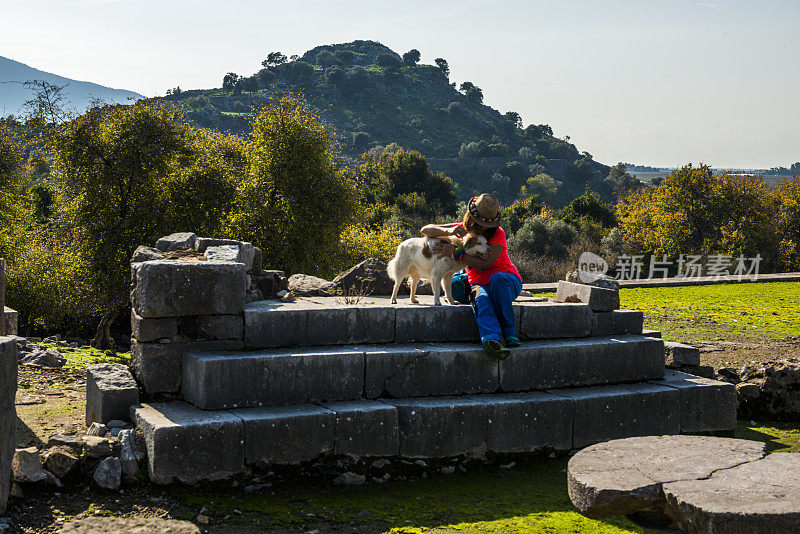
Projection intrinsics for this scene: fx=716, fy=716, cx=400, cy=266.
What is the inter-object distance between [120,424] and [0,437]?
52.3 inches

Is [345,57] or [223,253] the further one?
[345,57]

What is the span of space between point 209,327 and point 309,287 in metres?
2.09

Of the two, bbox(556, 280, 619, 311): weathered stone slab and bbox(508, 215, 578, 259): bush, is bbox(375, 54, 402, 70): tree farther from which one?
bbox(556, 280, 619, 311): weathered stone slab

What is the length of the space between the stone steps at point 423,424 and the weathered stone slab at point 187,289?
33.7 inches

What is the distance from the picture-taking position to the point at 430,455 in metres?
6.34

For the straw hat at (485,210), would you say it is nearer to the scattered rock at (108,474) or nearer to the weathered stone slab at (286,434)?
the weathered stone slab at (286,434)

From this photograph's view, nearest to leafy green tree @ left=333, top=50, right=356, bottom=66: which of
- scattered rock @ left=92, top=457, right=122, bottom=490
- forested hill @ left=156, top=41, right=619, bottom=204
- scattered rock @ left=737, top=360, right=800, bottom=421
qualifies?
forested hill @ left=156, top=41, right=619, bottom=204

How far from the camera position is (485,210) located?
7305 millimetres

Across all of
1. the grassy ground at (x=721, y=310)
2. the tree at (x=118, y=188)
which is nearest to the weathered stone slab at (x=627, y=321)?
the grassy ground at (x=721, y=310)

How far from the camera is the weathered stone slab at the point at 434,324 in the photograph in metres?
7.14

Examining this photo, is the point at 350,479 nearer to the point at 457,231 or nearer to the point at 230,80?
Result: the point at 457,231

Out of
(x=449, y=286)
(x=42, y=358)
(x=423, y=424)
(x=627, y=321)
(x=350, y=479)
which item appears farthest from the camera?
(x=42, y=358)

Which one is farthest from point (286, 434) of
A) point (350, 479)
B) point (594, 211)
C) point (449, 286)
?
point (594, 211)

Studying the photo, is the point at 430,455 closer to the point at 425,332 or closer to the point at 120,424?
the point at 425,332
